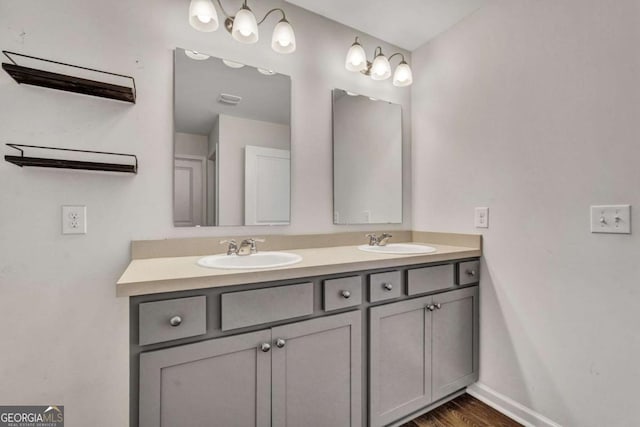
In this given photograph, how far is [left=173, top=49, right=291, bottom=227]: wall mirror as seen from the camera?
1466 mm

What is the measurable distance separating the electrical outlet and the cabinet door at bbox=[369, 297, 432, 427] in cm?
127

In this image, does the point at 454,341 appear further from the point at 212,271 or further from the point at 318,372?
the point at 212,271

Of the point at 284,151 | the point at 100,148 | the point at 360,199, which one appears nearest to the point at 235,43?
the point at 284,151

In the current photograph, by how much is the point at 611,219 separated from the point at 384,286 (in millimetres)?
961

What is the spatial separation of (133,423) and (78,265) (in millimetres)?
680

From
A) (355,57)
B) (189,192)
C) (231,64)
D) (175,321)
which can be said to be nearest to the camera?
(175,321)

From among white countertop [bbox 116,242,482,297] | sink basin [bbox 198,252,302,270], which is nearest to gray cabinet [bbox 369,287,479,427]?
white countertop [bbox 116,242,482,297]

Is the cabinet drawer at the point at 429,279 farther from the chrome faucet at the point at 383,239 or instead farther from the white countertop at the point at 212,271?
the chrome faucet at the point at 383,239

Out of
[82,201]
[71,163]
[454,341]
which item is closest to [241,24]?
[71,163]

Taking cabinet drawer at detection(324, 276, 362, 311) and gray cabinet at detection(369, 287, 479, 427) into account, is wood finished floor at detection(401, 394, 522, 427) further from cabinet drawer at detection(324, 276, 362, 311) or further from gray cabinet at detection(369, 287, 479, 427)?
cabinet drawer at detection(324, 276, 362, 311)

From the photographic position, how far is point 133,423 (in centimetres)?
93

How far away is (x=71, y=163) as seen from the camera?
Answer: 120 cm

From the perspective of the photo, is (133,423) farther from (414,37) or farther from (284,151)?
(414,37)

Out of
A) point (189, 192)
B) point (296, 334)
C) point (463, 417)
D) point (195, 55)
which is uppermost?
point (195, 55)
